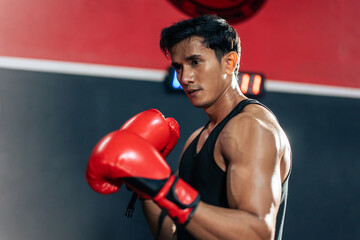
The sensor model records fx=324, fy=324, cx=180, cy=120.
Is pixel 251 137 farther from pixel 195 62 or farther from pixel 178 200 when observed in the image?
pixel 195 62

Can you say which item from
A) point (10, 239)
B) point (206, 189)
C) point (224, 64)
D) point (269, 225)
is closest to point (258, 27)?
point (224, 64)

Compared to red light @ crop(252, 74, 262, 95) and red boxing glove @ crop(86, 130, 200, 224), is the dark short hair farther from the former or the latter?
red light @ crop(252, 74, 262, 95)

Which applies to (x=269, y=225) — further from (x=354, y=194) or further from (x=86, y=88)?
(x=354, y=194)

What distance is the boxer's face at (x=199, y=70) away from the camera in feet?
3.49

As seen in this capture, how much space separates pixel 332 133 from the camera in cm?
212

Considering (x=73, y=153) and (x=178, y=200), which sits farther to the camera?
(x=73, y=153)

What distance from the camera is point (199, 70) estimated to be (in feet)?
3.49

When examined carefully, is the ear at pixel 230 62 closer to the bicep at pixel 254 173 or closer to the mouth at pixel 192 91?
the mouth at pixel 192 91

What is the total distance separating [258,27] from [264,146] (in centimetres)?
143

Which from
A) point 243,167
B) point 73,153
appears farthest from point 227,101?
point 73,153

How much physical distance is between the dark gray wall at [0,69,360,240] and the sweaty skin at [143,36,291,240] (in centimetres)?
87

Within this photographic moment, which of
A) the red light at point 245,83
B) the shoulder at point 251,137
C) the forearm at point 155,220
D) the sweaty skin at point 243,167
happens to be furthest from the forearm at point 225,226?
the red light at point 245,83

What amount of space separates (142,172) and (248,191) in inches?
10.2

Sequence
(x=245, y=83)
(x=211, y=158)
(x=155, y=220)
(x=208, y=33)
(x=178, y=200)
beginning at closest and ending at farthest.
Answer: (x=178, y=200)
(x=211, y=158)
(x=208, y=33)
(x=155, y=220)
(x=245, y=83)
